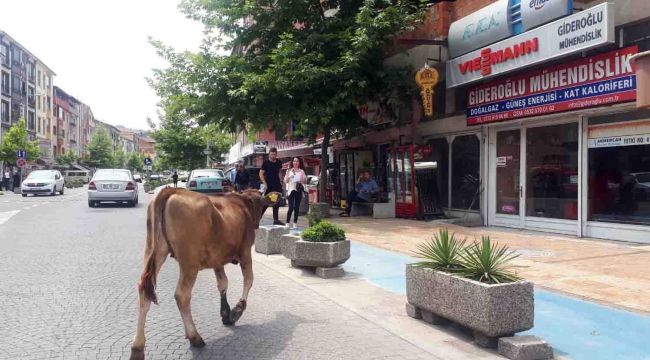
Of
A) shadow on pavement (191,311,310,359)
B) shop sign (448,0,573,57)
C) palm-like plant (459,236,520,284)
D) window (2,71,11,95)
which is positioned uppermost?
window (2,71,11,95)

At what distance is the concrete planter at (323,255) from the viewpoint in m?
7.90

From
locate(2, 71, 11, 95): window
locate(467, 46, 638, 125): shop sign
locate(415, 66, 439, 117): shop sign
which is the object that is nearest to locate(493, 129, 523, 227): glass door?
locate(467, 46, 638, 125): shop sign

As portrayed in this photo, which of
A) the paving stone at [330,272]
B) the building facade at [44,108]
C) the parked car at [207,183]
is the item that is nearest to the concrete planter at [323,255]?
the paving stone at [330,272]

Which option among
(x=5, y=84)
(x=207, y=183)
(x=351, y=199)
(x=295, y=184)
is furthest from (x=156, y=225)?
(x=5, y=84)

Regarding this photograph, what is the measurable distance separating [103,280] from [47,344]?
279 centimetres

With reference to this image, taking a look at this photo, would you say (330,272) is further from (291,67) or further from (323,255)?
(291,67)

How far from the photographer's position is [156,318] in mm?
5664

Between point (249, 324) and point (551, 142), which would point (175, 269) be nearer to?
point (249, 324)

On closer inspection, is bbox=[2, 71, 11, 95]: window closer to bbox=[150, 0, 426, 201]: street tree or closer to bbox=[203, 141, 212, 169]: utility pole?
bbox=[203, 141, 212, 169]: utility pole

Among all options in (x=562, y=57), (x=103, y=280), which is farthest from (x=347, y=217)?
(x=103, y=280)

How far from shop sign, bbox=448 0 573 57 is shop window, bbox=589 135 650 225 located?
2.91 m

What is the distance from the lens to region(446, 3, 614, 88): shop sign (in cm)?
987

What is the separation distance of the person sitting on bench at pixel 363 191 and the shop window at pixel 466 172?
2489mm

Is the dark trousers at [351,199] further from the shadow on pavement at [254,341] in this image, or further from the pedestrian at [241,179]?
the shadow on pavement at [254,341]
